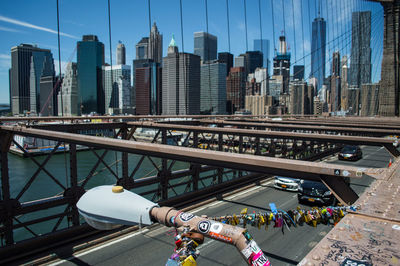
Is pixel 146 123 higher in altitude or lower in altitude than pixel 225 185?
higher

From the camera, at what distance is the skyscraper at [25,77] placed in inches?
4187

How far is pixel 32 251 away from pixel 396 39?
3639cm

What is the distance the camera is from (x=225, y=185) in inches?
675

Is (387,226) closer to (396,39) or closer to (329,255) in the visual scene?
(329,255)

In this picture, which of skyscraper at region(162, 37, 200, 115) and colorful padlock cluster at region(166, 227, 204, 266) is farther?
skyscraper at region(162, 37, 200, 115)

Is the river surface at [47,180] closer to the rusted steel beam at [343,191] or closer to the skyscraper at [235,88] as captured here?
the rusted steel beam at [343,191]

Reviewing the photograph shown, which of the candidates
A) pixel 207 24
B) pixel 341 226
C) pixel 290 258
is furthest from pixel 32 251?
pixel 207 24

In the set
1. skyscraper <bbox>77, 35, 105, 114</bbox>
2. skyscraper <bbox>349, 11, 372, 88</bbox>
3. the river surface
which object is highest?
skyscraper <bbox>77, 35, 105, 114</bbox>

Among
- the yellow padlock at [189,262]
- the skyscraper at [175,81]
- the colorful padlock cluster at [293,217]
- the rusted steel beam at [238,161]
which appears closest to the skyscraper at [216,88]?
the skyscraper at [175,81]

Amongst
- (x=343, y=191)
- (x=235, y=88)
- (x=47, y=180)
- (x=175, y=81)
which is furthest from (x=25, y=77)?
(x=343, y=191)

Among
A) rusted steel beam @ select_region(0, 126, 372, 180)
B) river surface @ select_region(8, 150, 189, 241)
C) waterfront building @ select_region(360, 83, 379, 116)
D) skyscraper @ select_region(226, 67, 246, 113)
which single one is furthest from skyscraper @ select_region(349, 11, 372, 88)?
skyscraper @ select_region(226, 67, 246, 113)

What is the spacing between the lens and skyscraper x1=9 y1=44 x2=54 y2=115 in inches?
4187

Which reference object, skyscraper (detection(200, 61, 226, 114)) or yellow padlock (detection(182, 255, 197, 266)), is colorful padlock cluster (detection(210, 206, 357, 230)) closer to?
yellow padlock (detection(182, 255, 197, 266))

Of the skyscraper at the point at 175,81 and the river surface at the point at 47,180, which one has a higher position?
the skyscraper at the point at 175,81
